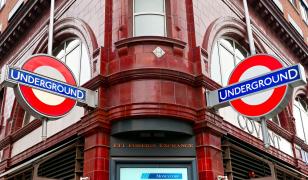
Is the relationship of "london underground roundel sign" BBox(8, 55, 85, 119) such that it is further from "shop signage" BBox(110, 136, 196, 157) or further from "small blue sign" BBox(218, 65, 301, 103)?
"small blue sign" BBox(218, 65, 301, 103)

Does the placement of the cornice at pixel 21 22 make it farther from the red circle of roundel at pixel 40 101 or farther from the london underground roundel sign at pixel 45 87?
the london underground roundel sign at pixel 45 87

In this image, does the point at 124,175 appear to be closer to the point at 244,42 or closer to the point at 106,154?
the point at 106,154

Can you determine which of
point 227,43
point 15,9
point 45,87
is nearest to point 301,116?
point 227,43

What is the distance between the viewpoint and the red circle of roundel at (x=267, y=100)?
9.66 metres

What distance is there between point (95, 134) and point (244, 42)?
777 centimetres

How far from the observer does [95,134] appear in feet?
34.9

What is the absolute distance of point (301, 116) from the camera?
19.7 metres

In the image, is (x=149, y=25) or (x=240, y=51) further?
(x=240, y=51)

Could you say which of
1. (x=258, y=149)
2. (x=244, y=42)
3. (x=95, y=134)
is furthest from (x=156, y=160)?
→ (x=244, y=42)

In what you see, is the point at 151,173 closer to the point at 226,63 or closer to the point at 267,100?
the point at 267,100

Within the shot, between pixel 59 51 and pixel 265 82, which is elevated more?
pixel 59 51

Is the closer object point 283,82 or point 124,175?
point 283,82

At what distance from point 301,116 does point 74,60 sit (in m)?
11.5

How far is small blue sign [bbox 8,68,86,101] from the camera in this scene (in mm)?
9141
